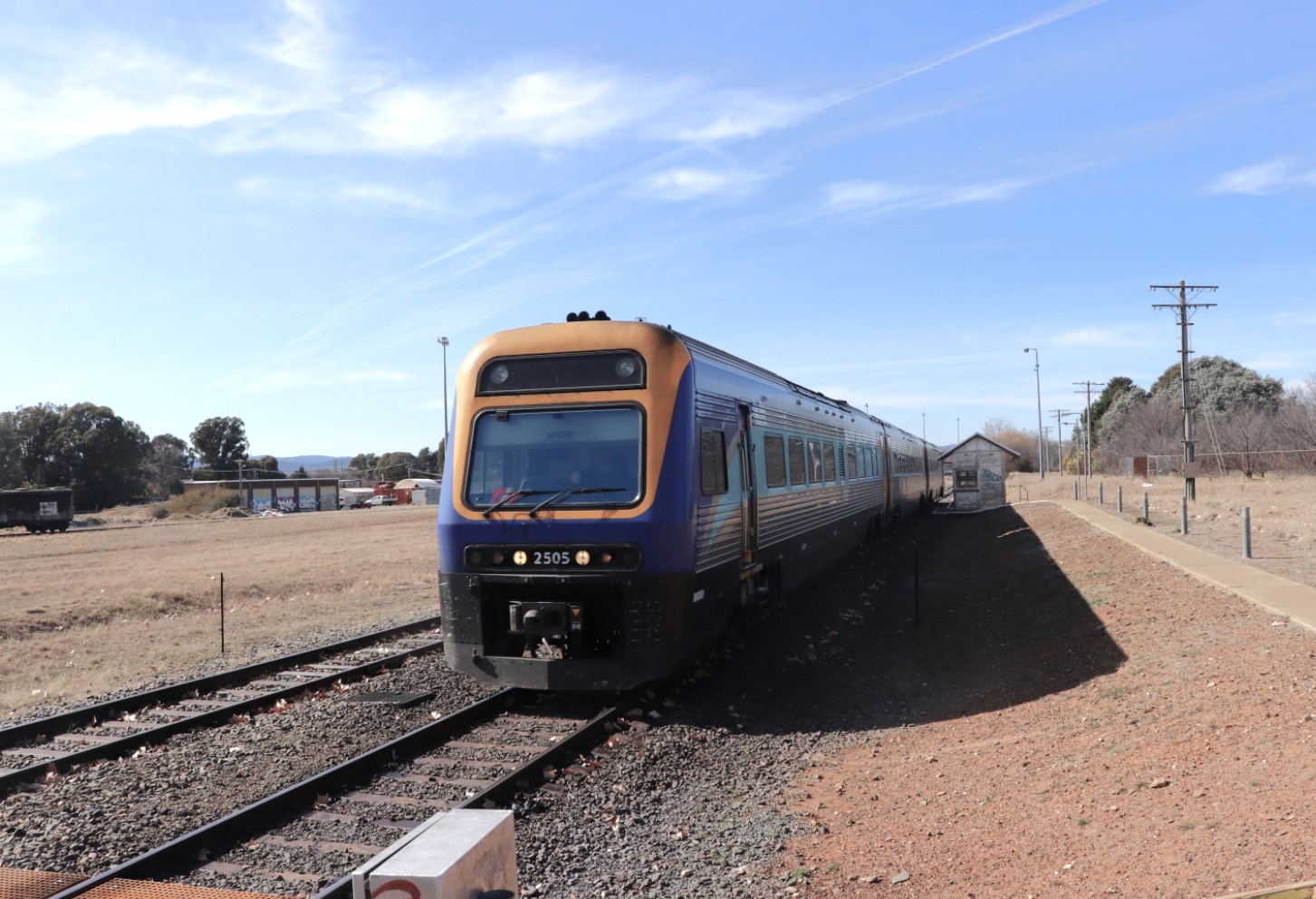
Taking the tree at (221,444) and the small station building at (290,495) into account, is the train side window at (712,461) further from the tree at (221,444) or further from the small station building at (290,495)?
the tree at (221,444)

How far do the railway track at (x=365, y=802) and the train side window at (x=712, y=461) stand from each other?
2.14m

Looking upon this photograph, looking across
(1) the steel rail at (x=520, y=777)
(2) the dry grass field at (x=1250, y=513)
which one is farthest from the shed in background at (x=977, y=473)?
(1) the steel rail at (x=520, y=777)

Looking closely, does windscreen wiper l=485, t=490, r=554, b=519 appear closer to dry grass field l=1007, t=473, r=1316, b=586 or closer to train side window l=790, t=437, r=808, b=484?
train side window l=790, t=437, r=808, b=484

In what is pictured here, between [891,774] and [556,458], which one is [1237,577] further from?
[556,458]

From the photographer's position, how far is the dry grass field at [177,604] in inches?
517

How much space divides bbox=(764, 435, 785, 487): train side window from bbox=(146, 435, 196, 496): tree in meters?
99.2

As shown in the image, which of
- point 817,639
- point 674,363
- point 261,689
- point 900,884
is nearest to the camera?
point 900,884

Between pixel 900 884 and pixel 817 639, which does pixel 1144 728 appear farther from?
pixel 817 639

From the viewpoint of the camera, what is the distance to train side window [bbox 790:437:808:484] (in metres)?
13.4

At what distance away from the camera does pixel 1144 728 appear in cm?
721

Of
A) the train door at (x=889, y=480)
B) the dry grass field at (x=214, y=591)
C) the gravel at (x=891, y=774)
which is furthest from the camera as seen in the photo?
the train door at (x=889, y=480)

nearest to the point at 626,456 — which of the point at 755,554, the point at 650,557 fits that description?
the point at 650,557

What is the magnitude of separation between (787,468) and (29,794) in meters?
8.85

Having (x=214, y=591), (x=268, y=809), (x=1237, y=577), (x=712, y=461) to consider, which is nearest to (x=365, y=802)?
(x=268, y=809)
